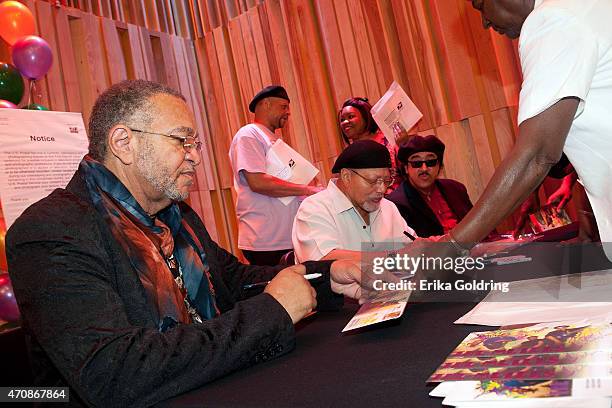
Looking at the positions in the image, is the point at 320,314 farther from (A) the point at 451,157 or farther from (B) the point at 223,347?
(A) the point at 451,157

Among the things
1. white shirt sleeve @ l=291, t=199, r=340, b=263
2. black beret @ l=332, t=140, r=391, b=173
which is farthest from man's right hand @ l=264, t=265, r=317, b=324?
black beret @ l=332, t=140, r=391, b=173

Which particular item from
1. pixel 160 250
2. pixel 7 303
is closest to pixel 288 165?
pixel 7 303

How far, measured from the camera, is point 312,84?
18.6 ft

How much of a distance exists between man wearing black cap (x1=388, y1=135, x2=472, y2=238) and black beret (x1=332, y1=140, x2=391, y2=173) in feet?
3.16

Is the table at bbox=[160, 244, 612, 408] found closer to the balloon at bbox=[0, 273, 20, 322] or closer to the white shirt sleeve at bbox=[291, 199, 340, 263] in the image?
the white shirt sleeve at bbox=[291, 199, 340, 263]

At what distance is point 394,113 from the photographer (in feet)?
14.8

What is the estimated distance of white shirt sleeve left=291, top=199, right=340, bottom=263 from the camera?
2672 mm

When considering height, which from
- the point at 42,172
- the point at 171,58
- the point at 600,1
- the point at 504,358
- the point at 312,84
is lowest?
the point at 504,358

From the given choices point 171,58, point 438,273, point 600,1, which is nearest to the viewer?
point 600,1

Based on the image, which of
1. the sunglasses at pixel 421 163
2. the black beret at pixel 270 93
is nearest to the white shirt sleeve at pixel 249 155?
the black beret at pixel 270 93

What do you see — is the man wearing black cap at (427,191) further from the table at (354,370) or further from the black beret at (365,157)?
the table at (354,370)

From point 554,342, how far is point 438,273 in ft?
2.25

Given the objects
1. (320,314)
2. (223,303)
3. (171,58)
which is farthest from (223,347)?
(171,58)

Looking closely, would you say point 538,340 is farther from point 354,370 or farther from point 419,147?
point 419,147
